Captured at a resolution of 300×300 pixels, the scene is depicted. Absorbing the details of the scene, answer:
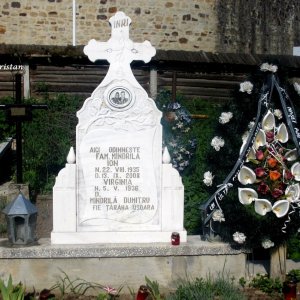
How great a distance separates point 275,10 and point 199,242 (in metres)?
14.3

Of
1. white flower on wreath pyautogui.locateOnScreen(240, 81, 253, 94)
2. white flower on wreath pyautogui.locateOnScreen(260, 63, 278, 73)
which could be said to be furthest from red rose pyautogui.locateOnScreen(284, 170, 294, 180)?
white flower on wreath pyautogui.locateOnScreen(260, 63, 278, 73)

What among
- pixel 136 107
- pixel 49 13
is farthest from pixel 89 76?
pixel 136 107

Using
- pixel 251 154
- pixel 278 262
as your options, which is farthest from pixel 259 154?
pixel 278 262

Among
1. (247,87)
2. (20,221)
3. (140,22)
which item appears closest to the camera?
(20,221)

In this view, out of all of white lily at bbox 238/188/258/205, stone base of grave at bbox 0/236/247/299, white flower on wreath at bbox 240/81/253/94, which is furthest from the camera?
white flower on wreath at bbox 240/81/253/94

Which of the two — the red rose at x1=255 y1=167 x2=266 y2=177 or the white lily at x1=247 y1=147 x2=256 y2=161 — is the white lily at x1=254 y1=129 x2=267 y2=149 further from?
the red rose at x1=255 y1=167 x2=266 y2=177

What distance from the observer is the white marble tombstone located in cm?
659

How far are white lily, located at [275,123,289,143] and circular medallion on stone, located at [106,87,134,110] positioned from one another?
1.44 m

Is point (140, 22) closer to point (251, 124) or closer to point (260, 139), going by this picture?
point (251, 124)

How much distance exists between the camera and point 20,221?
6.33 metres

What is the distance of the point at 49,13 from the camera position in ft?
53.9

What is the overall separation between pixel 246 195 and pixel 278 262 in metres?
0.73

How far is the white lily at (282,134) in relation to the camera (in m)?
6.57

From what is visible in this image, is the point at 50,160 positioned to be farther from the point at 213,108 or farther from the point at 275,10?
the point at 275,10
